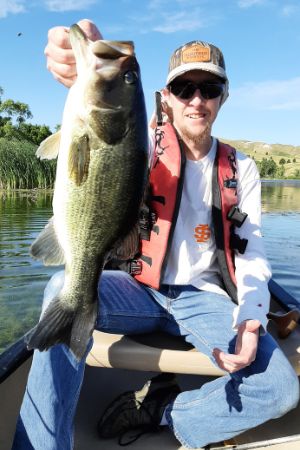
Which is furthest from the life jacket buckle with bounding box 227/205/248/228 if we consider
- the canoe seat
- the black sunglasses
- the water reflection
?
the water reflection

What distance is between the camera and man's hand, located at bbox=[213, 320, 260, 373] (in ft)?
8.64

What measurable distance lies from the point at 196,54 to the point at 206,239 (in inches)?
52.8

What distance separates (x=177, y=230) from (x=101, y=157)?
4.22 ft

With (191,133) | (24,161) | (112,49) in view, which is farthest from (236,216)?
(24,161)

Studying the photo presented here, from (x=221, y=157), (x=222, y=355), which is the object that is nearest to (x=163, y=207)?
(x=221, y=157)

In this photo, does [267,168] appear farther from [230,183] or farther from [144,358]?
[144,358]

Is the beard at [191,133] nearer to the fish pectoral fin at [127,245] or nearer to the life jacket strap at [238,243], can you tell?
the life jacket strap at [238,243]

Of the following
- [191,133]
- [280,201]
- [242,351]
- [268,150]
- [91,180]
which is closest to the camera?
[91,180]

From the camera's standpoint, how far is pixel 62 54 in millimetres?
2279

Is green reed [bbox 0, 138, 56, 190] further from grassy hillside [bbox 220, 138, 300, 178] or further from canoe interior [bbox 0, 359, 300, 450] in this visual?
grassy hillside [bbox 220, 138, 300, 178]

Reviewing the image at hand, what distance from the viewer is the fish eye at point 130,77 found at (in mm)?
2070

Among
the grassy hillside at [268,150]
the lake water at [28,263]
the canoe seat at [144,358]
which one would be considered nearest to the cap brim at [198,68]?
the canoe seat at [144,358]

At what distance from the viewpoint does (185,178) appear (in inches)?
132

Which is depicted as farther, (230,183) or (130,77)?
(230,183)
